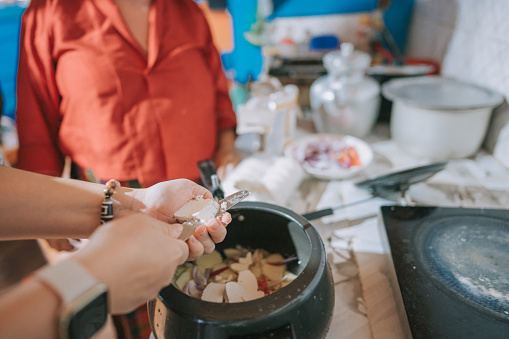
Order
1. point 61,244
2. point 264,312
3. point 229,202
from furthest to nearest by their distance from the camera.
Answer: point 61,244 → point 229,202 → point 264,312

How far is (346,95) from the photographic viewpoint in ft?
4.23

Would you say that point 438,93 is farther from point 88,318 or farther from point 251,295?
point 88,318

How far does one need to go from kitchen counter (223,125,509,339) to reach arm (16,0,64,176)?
63 centimetres

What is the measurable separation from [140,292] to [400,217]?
622 mm

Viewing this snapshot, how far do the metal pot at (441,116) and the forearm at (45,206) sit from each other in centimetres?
103

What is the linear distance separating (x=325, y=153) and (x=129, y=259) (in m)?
0.93

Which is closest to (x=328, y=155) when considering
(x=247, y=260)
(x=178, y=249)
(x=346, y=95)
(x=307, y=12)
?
(x=346, y=95)

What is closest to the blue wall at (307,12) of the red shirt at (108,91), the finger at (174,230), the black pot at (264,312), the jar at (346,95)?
the jar at (346,95)

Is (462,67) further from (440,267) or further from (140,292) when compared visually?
(140,292)

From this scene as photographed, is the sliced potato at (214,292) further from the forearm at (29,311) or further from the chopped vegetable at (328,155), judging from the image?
the chopped vegetable at (328,155)

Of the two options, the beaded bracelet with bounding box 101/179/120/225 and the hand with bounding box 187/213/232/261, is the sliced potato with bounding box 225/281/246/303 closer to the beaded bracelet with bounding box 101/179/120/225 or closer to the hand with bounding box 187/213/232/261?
the hand with bounding box 187/213/232/261

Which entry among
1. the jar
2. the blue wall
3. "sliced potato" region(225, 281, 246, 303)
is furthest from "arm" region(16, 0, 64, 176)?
the blue wall

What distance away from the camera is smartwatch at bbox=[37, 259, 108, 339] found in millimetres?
340

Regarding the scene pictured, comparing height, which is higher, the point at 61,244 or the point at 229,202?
the point at 229,202
